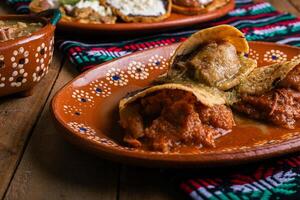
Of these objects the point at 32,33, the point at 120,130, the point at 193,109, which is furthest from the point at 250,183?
the point at 32,33

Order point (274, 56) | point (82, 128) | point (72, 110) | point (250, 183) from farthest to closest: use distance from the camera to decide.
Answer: point (274, 56), point (72, 110), point (82, 128), point (250, 183)

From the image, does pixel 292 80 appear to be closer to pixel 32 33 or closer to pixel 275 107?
pixel 275 107

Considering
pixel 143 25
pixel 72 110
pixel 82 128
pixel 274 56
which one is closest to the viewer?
pixel 82 128

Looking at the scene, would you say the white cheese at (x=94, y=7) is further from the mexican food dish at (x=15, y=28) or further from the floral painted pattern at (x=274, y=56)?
the floral painted pattern at (x=274, y=56)

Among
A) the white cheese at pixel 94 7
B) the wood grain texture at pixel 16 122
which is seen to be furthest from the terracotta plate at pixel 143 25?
the wood grain texture at pixel 16 122

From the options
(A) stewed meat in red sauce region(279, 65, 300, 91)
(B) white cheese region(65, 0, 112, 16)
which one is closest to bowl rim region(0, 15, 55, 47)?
(B) white cheese region(65, 0, 112, 16)

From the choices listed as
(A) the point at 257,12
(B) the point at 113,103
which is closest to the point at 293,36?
(A) the point at 257,12
